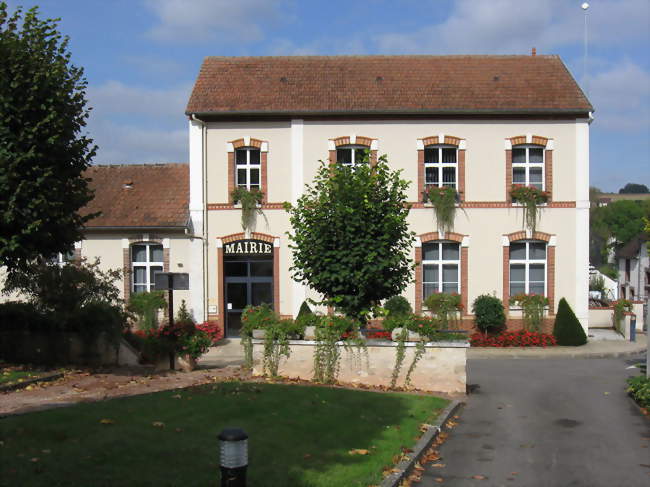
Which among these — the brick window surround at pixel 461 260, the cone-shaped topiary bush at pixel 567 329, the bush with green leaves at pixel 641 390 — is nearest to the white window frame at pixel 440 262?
the brick window surround at pixel 461 260

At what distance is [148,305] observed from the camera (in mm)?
23984

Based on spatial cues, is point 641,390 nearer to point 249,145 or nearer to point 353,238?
point 353,238

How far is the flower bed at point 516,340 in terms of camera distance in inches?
916

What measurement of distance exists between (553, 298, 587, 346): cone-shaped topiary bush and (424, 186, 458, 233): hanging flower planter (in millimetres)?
4514

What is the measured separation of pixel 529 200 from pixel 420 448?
54.3 feet

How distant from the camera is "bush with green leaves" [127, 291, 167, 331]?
23859 millimetres

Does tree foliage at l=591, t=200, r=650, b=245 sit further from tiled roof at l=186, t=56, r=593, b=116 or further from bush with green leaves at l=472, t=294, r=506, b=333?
bush with green leaves at l=472, t=294, r=506, b=333

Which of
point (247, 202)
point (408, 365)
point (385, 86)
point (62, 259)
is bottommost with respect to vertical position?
point (408, 365)

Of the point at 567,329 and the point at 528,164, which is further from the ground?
the point at 528,164

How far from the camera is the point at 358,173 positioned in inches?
601

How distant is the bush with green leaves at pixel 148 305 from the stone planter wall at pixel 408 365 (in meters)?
11.3

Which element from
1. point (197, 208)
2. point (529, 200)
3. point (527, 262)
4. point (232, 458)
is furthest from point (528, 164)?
point (232, 458)

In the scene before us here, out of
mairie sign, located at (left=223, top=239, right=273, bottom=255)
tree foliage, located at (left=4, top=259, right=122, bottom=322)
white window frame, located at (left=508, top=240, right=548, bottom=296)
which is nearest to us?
tree foliage, located at (left=4, top=259, right=122, bottom=322)

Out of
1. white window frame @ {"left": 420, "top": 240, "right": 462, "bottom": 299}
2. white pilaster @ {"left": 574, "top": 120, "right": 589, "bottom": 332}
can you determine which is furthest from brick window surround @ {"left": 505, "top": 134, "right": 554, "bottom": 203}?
white window frame @ {"left": 420, "top": 240, "right": 462, "bottom": 299}
